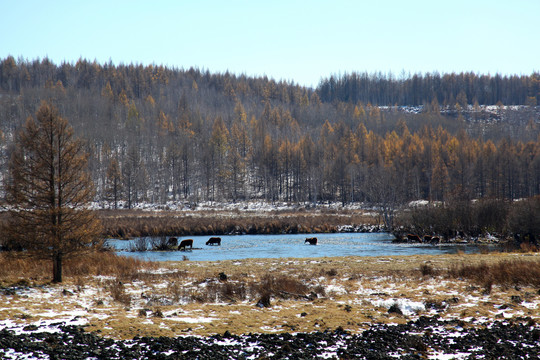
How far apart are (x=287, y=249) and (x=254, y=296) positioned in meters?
20.8

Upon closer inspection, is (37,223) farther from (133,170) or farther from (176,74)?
(176,74)

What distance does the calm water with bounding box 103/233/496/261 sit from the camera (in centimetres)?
3259

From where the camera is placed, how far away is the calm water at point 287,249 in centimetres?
3259

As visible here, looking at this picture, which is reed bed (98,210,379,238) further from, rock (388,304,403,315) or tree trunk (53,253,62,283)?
rock (388,304,403,315)

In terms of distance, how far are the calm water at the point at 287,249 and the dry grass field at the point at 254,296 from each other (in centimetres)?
961

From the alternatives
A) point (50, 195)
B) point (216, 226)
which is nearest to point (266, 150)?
point (216, 226)

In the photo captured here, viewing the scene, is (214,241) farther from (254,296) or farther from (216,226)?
(254,296)

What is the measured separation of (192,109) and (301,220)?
108 meters

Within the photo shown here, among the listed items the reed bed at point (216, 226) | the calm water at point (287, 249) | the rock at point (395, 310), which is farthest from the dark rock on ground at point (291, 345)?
the reed bed at point (216, 226)

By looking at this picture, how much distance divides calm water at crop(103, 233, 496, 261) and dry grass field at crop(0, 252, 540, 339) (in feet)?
31.5

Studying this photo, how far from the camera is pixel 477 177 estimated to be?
9688cm

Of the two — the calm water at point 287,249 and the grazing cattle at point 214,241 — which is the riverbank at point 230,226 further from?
the grazing cattle at point 214,241

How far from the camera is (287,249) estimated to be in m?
36.6

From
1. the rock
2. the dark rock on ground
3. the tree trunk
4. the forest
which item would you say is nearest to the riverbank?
the forest
